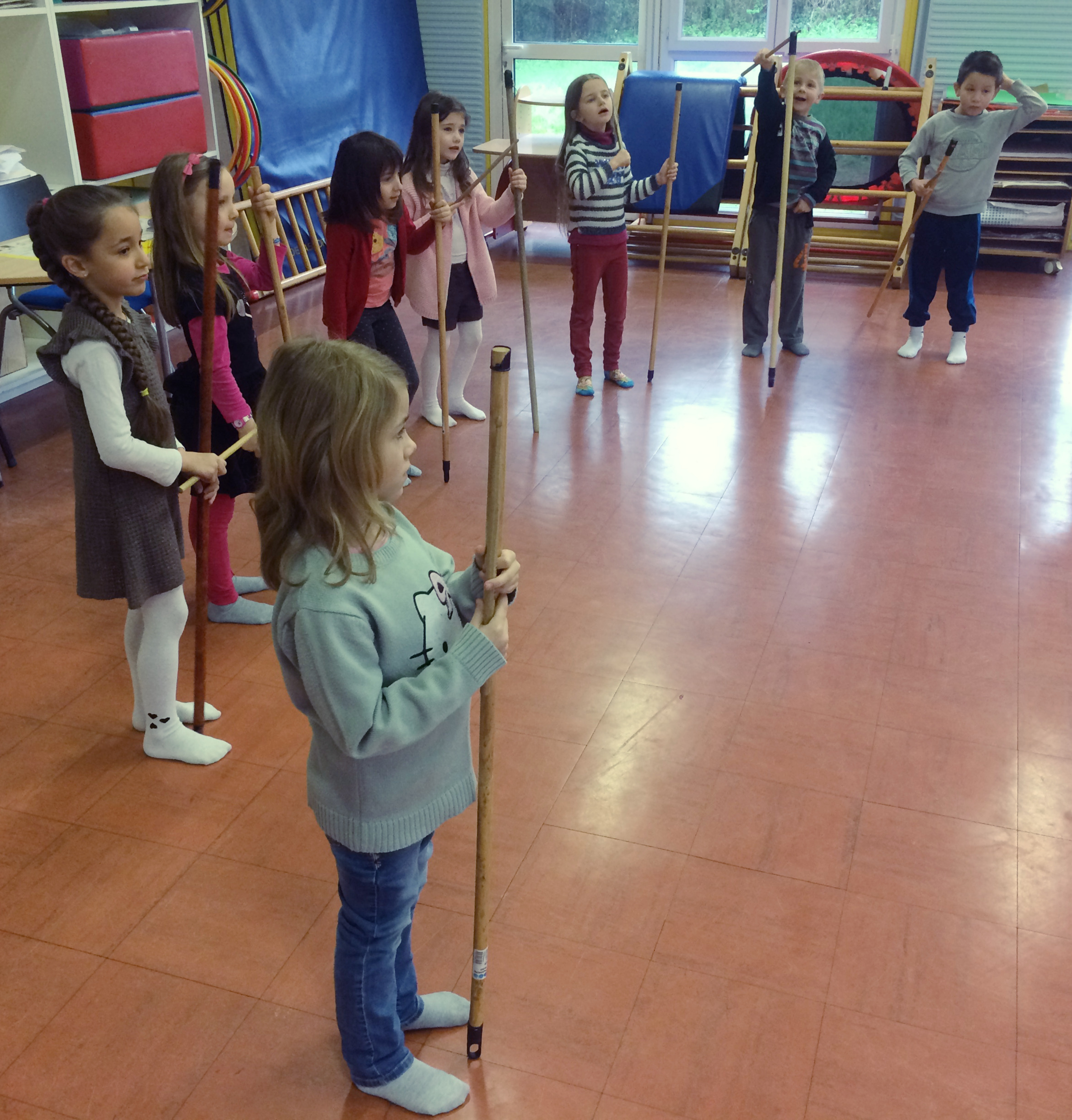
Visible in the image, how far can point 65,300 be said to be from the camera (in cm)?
428

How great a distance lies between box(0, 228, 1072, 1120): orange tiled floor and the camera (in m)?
1.88

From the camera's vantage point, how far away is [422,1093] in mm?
1789

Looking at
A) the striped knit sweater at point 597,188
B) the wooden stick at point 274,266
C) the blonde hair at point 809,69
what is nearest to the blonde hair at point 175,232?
the wooden stick at point 274,266

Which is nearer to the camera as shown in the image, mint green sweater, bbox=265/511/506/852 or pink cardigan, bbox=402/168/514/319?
mint green sweater, bbox=265/511/506/852

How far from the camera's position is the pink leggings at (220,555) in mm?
3125

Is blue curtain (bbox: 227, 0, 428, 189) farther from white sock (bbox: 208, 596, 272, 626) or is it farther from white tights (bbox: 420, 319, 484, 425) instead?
white sock (bbox: 208, 596, 272, 626)

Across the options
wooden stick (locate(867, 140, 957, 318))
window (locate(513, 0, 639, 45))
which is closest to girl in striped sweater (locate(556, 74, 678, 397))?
wooden stick (locate(867, 140, 957, 318))

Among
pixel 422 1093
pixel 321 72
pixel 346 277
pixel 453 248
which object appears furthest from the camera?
pixel 321 72

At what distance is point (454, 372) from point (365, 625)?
328 centimetres

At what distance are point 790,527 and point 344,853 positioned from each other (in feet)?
8.24

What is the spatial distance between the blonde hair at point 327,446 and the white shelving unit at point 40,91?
3.83m

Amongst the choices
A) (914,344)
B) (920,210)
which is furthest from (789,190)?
(914,344)

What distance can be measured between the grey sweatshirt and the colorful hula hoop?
132 inches

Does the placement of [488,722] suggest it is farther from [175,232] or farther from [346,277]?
[346,277]
